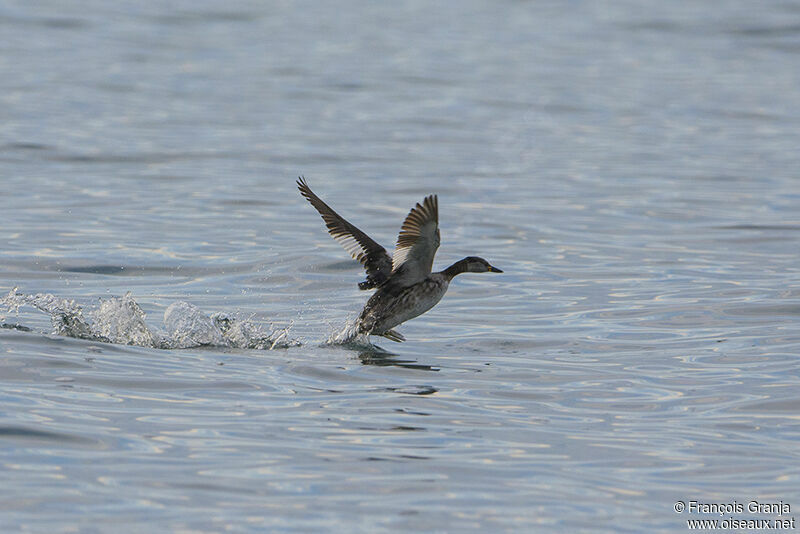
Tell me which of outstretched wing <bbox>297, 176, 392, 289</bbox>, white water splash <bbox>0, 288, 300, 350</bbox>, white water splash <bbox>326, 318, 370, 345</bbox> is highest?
outstretched wing <bbox>297, 176, 392, 289</bbox>

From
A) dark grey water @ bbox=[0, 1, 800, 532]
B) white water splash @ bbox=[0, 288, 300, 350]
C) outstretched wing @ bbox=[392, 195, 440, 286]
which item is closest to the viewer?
dark grey water @ bbox=[0, 1, 800, 532]

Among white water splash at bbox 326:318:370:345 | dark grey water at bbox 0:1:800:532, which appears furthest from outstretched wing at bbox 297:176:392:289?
dark grey water at bbox 0:1:800:532

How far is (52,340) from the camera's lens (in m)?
10.0

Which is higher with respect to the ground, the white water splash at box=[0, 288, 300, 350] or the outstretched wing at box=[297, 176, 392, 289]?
the outstretched wing at box=[297, 176, 392, 289]

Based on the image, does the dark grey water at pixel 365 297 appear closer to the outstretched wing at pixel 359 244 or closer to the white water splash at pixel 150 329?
the white water splash at pixel 150 329

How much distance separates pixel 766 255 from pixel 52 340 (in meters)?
9.00

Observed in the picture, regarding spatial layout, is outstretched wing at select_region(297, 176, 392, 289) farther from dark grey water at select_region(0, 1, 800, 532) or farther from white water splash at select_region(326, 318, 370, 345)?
dark grey water at select_region(0, 1, 800, 532)

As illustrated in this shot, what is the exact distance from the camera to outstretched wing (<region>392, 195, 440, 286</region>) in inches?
387

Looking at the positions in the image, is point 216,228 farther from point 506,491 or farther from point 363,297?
point 506,491

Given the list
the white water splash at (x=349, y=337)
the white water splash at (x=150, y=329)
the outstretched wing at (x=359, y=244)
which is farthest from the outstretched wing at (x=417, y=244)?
the white water splash at (x=150, y=329)

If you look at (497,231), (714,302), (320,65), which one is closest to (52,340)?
(714,302)

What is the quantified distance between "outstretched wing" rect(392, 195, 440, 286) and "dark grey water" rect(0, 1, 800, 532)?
2.16ft

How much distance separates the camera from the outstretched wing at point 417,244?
9836 millimetres

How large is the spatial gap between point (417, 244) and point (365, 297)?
9.95ft
